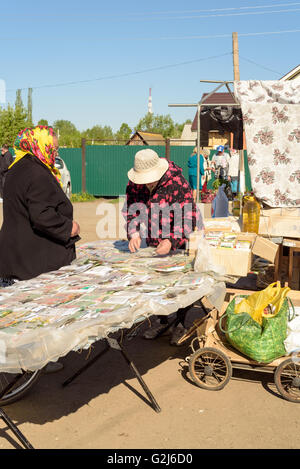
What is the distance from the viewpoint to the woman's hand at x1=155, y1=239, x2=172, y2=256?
12.4 ft

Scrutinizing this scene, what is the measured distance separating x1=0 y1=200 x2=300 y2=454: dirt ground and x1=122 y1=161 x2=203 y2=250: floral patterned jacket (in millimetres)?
1043

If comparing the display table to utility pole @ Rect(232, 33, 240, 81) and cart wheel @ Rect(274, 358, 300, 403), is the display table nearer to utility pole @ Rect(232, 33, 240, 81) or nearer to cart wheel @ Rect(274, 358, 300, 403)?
cart wheel @ Rect(274, 358, 300, 403)

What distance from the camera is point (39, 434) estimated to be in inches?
113

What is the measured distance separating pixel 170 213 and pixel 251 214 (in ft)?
5.66

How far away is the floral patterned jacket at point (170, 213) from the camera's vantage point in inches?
153

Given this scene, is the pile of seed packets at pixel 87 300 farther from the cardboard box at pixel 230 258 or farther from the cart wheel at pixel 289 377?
the cart wheel at pixel 289 377

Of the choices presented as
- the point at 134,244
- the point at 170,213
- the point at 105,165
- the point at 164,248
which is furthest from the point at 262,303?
the point at 105,165

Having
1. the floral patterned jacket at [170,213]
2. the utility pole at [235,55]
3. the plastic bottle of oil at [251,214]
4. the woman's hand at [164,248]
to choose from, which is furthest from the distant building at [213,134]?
the woman's hand at [164,248]

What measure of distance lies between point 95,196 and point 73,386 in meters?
15.3

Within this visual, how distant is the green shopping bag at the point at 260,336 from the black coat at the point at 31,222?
1340 mm

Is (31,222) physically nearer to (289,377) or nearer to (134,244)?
(134,244)

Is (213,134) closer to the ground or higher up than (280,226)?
higher up

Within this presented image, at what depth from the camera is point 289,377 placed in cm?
333

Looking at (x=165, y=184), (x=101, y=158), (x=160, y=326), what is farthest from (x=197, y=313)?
(x=101, y=158)
